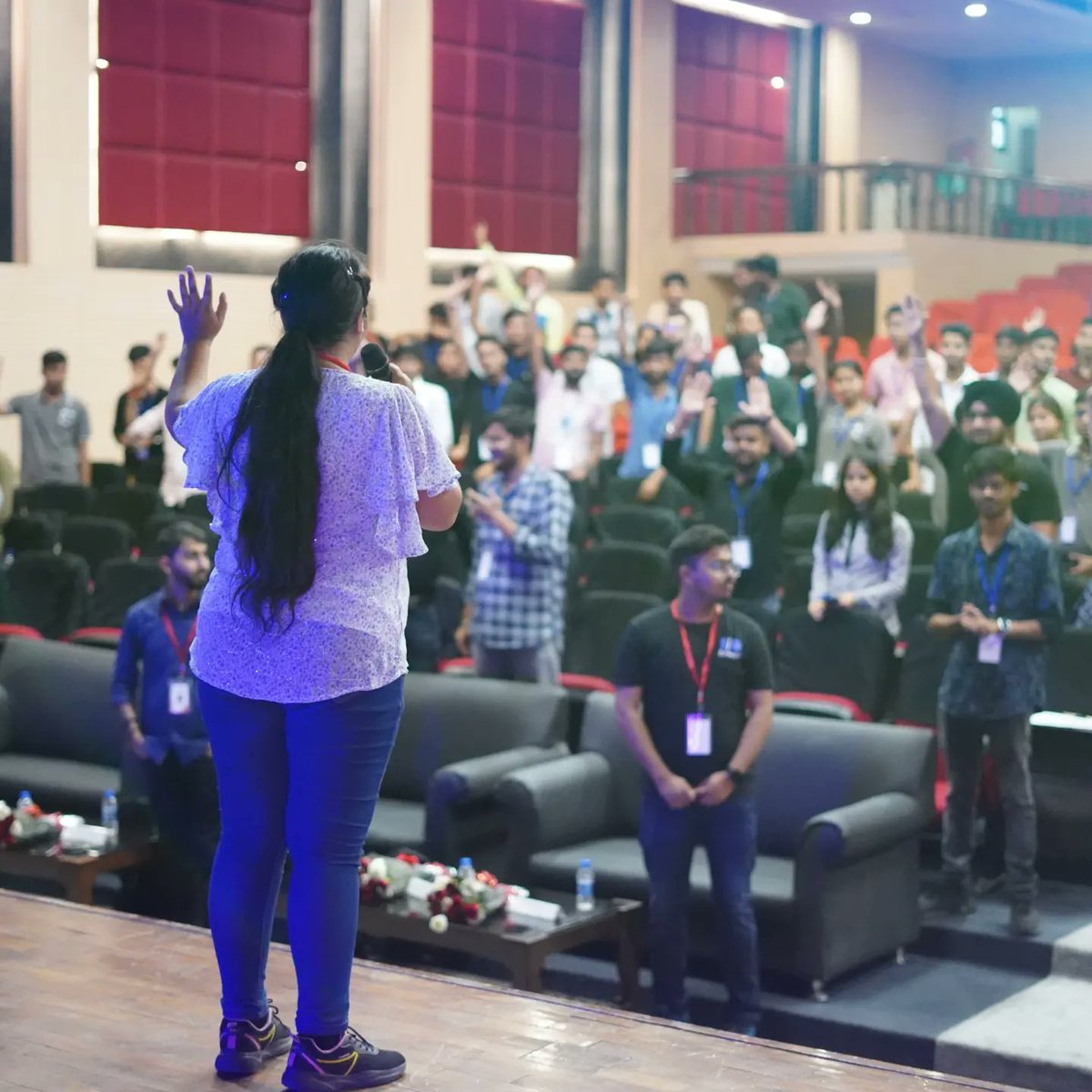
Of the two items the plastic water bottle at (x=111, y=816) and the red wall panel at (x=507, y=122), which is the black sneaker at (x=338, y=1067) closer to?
the plastic water bottle at (x=111, y=816)

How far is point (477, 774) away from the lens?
5117mm

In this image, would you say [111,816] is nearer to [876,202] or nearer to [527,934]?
[527,934]

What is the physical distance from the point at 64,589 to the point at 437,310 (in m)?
2.84

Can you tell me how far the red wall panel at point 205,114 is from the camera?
37.8 feet

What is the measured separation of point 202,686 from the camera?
2465 millimetres

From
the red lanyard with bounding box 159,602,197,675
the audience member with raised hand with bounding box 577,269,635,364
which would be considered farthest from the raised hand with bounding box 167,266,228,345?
the audience member with raised hand with bounding box 577,269,635,364

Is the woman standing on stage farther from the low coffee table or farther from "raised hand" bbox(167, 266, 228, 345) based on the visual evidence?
the low coffee table

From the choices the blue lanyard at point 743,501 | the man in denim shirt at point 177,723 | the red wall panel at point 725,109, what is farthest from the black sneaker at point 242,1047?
the red wall panel at point 725,109

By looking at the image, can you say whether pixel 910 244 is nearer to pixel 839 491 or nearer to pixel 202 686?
pixel 839 491

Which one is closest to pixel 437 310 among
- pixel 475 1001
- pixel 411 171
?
pixel 411 171

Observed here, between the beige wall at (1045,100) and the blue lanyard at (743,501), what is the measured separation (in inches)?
509

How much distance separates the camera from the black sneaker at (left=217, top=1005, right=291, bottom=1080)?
2518mm

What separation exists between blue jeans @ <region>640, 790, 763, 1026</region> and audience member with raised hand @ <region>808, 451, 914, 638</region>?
139 centimetres

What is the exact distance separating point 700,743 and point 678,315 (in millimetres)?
6115
